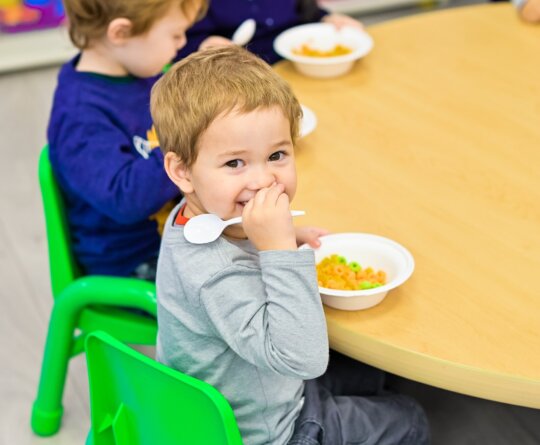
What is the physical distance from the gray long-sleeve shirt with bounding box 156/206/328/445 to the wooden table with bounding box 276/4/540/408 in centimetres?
11

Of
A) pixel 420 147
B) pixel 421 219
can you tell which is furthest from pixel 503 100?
pixel 421 219

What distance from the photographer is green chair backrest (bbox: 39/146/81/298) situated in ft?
4.47

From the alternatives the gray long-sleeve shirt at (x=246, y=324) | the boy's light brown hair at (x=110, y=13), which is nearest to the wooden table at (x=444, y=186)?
the gray long-sleeve shirt at (x=246, y=324)

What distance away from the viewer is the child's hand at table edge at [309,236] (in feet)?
3.48

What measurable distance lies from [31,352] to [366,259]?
115cm

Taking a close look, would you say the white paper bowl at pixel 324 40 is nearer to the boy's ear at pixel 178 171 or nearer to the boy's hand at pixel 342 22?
the boy's hand at pixel 342 22

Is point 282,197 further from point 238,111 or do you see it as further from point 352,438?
point 352,438

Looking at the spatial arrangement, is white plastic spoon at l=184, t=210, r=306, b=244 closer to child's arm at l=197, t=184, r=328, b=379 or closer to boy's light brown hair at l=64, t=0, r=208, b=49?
child's arm at l=197, t=184, r=328, b=379

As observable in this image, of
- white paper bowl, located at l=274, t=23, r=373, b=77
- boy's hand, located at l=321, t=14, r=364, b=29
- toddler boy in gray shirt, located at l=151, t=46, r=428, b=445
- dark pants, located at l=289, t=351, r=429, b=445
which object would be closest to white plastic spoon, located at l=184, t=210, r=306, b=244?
toddler boy in gray shirt, located at l=151, t=46, r=428, b=445

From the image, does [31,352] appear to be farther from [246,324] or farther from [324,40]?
[246,324]

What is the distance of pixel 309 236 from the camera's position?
1067mm

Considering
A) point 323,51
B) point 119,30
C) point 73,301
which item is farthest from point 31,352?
point 323,51

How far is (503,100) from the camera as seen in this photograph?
4.76ft

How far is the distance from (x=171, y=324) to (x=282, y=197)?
0.23 meters
